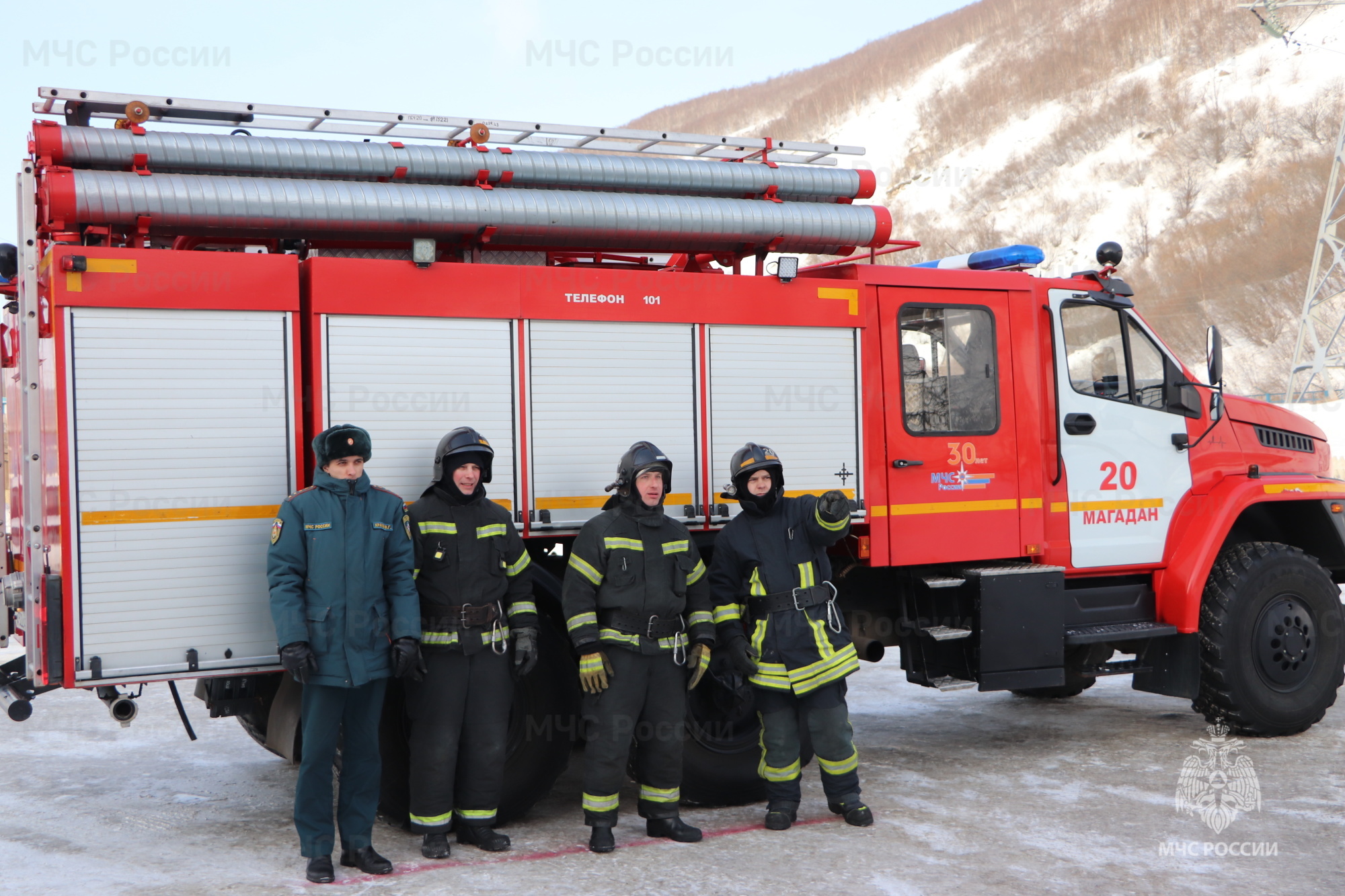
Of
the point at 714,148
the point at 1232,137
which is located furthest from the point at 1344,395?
the point at 714,148

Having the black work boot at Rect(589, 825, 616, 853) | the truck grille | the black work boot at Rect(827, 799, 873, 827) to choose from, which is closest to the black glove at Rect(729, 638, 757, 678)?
the black work boot at Rect(827, 799, 873, 827)

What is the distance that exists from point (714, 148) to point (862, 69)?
62.1 m

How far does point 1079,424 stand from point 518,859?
390 centimetres

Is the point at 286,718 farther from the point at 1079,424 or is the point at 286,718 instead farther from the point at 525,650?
the point at 1079,424

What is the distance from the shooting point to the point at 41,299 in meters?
5.00

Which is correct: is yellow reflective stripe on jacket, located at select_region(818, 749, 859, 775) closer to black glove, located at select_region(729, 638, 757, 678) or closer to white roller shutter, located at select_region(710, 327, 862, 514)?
black glove, located at select_region(729, 638, 757, 678)

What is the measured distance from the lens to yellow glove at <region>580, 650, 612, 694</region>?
520 cm

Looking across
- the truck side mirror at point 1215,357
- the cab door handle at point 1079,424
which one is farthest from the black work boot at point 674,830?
the truck side mirror at point 1215,357

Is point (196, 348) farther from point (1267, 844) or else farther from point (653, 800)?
point (1267, 844)

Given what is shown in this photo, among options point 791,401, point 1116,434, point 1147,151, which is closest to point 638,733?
point 791,401

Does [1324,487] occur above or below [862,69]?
below

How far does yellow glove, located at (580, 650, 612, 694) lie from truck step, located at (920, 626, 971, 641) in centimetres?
199

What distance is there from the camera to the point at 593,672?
520cm

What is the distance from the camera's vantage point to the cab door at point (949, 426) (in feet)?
20.6
